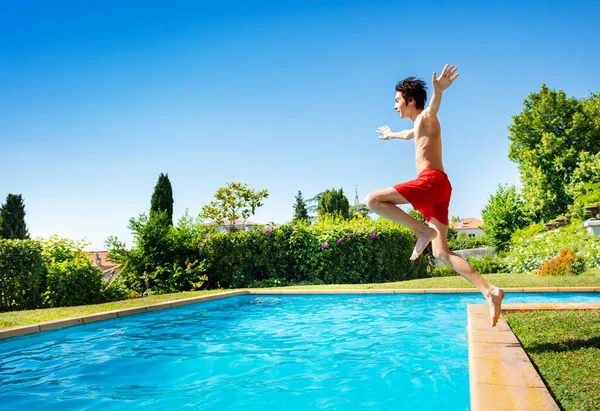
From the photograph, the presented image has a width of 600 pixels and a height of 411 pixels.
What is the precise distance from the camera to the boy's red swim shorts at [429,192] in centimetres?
373

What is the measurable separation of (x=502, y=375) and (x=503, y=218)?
1101 inches

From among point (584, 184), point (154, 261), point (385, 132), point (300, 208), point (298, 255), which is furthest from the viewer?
point (300, 208)

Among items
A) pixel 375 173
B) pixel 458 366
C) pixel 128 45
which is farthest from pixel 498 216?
pixel 458 366

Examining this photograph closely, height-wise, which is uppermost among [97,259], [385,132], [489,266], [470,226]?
[470,226]

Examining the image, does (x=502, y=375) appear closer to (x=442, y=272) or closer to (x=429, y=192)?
(x=429, y=192)

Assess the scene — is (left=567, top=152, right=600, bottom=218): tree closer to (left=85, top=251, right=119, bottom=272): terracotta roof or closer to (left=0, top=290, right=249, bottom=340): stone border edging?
(left=0, top=290, right=249, bottom=340): stone border edging

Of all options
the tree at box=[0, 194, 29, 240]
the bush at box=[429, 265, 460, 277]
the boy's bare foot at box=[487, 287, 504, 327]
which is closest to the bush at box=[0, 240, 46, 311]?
the boy's bare foot at box=[487, 287, 504, 327]

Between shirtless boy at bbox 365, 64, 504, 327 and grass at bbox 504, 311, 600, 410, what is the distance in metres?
0.56

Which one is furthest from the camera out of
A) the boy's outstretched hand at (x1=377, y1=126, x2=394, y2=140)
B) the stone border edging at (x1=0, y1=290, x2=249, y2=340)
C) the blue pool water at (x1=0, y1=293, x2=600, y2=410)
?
the stone border edging at (x1=0, y1=290, x2=249, y2=340)

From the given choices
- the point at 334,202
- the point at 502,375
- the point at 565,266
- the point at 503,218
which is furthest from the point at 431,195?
the point at 334,202

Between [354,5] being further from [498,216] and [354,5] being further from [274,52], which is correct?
[498,216]

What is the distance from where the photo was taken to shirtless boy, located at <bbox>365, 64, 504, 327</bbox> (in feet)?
12.3

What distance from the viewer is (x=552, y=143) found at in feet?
94.8

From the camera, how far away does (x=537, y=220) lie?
28547 millimetres
